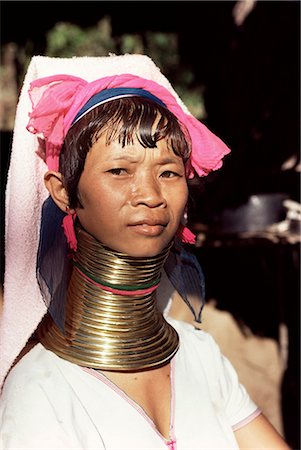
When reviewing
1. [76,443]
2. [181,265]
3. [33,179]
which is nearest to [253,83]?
[181,265]

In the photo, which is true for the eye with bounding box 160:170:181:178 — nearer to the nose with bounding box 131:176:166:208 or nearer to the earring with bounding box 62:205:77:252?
the nose with bounding box 131:176:166:208

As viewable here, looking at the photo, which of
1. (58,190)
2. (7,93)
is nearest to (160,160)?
(58,190)

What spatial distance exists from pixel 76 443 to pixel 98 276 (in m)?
0.43

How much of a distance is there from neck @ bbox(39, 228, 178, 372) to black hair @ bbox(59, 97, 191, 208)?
190 mm

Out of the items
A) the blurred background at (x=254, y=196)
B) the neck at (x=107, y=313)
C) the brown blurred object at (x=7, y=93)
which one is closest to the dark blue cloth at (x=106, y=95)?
the neck at (x=107, y=313)

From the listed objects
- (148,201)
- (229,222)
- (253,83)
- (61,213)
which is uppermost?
(253,83)

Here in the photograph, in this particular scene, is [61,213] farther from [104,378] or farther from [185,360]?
A: [185,360]

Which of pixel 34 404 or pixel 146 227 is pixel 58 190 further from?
pixel 34 404

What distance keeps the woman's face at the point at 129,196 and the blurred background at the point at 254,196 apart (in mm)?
2547

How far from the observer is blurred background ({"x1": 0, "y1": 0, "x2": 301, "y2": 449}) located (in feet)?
14.2

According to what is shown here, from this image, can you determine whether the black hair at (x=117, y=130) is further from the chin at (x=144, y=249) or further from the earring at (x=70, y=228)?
the chin at (x=144, y=249)

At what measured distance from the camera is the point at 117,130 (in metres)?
1.46

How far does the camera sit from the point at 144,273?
5.20ft

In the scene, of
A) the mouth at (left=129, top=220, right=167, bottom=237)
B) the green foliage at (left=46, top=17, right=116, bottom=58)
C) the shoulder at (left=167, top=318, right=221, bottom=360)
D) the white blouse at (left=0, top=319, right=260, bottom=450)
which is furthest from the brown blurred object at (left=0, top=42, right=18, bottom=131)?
the mouth at (left=129, top=220, right=167, bottom=237)
